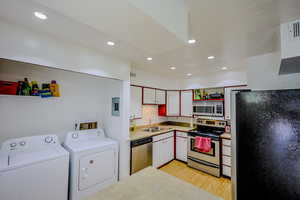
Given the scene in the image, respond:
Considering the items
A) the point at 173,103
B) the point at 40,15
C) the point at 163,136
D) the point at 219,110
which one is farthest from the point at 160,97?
the point at 40,15

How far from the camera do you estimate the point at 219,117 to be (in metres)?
3.23

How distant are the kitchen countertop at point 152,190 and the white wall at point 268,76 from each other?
1.62 m

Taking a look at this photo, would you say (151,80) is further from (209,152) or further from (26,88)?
(26,88)

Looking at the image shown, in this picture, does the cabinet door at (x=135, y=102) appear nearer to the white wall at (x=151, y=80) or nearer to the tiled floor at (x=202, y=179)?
the white wall at (x=151, y=80)

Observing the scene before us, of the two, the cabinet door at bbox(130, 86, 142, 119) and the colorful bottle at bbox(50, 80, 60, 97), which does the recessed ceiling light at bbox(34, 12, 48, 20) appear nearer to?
the colorful bottle at bbox(50, 80, 60, 97)

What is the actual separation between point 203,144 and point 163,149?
38.0 inches

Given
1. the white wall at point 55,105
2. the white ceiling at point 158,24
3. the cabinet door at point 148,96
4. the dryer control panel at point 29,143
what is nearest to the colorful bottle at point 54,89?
the white wall at point 55,105

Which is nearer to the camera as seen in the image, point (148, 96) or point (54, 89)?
point (54, 89)

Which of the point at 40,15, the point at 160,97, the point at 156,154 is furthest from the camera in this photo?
the point at 160,97

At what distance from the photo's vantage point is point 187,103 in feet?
12.5

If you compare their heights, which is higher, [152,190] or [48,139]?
[48,139]

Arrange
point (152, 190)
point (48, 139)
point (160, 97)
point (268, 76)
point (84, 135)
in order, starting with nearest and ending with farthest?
1. point (152, 190)
2. point (268, 76)
3. point (48, 139)
4. point (84, 135)
5. point (160, 97)

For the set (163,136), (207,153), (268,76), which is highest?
(268,76)

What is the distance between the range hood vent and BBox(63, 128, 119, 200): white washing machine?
2553 mm
